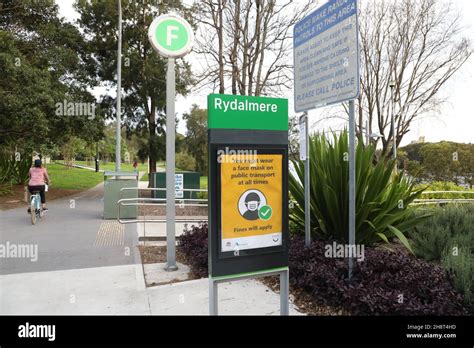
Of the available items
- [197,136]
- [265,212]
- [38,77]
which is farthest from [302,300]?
[197,136]

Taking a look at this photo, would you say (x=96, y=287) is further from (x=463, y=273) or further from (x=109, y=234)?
(x=463, y=273)

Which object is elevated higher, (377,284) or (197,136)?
(197,136)

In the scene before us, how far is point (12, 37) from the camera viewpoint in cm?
1485

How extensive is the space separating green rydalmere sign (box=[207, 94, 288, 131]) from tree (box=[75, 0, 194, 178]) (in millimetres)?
15000

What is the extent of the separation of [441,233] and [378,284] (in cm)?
197

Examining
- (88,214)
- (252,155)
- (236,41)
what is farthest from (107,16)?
(252,155)

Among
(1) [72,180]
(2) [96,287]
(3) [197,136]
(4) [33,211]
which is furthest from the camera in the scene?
(3) [197,136]

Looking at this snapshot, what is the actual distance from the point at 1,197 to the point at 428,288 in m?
16.0

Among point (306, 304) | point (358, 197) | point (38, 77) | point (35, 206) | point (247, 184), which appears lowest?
point (306, 304)

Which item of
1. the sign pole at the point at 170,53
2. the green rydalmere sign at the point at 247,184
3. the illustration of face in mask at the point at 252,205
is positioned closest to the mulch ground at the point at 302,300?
the sign pole at the point at 170,53

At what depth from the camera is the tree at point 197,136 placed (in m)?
38.8

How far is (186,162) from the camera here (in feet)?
137

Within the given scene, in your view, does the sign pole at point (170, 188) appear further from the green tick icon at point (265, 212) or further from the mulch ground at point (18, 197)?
the mulch ground at point (18, 197)

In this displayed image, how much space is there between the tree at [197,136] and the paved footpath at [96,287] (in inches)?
1218
